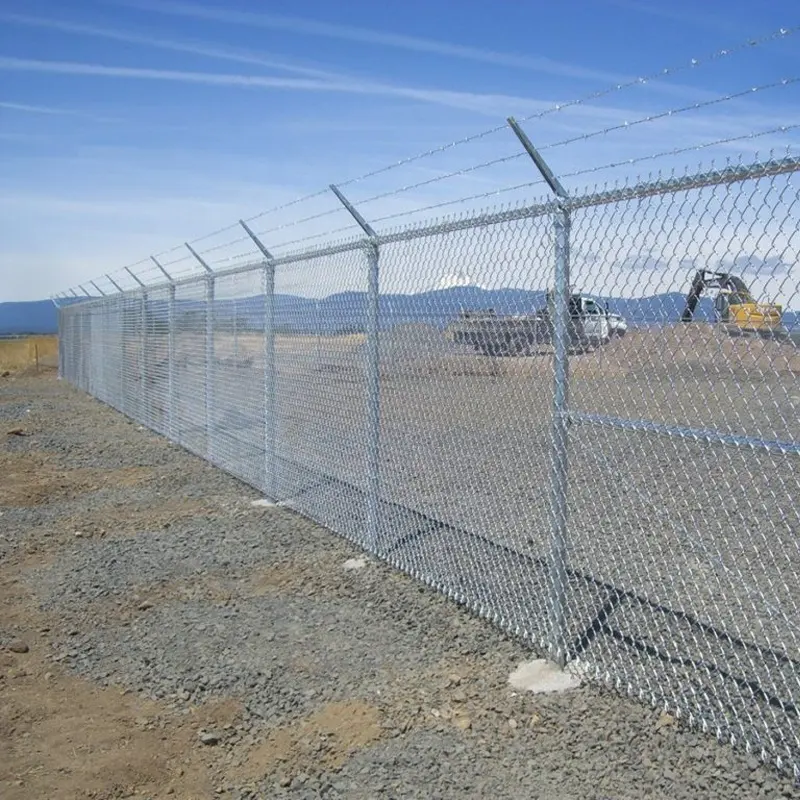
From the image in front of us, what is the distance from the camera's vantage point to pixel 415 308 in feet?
18.2

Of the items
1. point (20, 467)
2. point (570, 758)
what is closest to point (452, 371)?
point (570, 758)

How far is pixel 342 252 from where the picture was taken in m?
6.37

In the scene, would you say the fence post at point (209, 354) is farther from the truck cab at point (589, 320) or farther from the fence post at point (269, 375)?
the truck cab at point (589, 320)

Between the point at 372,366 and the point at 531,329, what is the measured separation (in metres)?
1.66

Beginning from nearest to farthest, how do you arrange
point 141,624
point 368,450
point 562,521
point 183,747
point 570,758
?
point 570,758 < point 183,747 < point 562,521 < point 141,624 < point 368,450

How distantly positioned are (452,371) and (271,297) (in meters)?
2.93

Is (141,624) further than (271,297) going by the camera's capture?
No

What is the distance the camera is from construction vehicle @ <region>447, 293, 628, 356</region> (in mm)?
4027

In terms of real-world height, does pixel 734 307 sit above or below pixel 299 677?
above

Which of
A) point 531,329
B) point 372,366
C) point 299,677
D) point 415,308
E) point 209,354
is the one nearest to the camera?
point 299,677

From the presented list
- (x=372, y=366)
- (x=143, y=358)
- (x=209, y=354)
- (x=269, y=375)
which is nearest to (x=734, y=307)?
(x=372, y=366)

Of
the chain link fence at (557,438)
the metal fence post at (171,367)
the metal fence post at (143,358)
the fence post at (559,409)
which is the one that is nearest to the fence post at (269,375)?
the chain link fence at (557,438)

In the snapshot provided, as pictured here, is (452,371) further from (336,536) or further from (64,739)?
(64,739)

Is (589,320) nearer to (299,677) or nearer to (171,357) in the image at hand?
(299,677)
